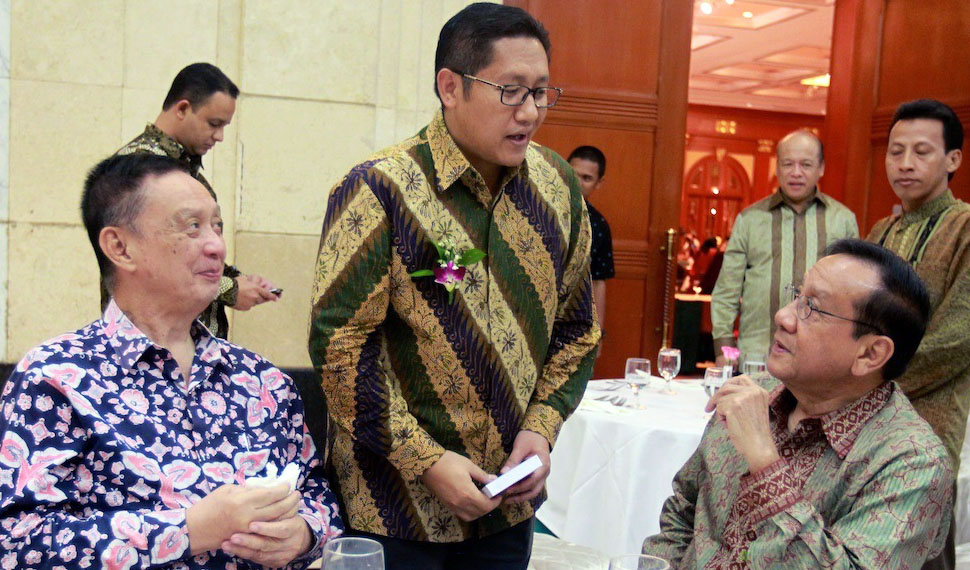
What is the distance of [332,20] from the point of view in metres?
4.32

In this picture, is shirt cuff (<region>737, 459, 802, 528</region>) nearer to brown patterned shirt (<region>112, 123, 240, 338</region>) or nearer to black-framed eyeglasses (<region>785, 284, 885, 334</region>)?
black-framed eyeglasses (<region>785, 284, 885, 334</region>)

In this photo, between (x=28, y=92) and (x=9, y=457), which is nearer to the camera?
(x=9, y=457)

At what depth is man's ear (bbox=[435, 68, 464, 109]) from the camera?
176 cm

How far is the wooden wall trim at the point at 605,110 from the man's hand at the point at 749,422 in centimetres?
393

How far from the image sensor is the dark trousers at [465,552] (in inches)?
70.2

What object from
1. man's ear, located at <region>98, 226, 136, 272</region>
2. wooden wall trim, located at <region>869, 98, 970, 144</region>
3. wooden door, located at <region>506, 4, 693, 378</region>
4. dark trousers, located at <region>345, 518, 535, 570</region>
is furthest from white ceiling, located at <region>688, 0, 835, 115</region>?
man's ear, located at <region>98, 226, 136, 272</region>

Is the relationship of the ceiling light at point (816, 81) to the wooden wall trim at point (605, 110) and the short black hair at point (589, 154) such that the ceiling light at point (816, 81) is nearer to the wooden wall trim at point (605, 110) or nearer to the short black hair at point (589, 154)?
the wooden wall trim at point (605, 110)

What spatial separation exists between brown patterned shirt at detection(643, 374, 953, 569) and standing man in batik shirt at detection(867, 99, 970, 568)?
1364 mm

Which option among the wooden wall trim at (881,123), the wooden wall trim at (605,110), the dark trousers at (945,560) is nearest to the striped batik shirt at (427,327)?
the dark trousers at (945,560)

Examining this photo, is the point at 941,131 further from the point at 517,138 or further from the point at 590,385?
the point at 517,138

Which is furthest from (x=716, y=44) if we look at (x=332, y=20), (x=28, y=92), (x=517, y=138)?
(x=517, y=138)

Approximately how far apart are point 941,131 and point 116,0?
141 inches

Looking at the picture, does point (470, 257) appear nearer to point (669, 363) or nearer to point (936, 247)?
point (669, 363)

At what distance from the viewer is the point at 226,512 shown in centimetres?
142
